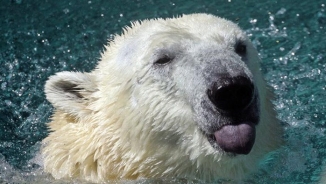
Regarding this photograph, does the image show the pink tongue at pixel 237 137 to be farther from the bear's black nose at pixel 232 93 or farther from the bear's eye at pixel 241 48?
the bear's eye at pixel 241 48

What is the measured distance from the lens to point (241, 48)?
4.38 meters

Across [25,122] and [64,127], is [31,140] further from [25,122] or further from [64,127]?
[64,127]

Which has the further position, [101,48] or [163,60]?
[101,48]

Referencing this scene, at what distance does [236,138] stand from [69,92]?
145cm

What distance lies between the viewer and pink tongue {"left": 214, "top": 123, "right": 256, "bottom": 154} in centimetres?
382

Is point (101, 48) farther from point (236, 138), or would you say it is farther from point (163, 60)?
point (236, 138)

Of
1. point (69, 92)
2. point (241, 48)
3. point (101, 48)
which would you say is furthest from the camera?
point (101, 48)

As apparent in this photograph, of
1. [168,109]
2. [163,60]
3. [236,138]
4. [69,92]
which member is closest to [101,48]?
[69,92]

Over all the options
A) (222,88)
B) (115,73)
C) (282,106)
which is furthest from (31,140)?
(222,88)

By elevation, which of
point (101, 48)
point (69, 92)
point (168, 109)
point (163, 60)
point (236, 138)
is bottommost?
point (236, 138)

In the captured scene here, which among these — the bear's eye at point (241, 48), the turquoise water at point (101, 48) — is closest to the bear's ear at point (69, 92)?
the turquoise water at point (101, 48)

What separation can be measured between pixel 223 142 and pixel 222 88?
1.18 feet

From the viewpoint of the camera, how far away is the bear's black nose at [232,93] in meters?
3.70

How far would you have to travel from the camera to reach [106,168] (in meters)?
4.39
